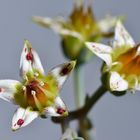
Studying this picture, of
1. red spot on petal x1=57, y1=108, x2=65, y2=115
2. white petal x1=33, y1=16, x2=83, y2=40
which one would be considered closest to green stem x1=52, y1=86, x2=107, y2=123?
red spot on petal x1=57, y1=108, x2=65, y2=115

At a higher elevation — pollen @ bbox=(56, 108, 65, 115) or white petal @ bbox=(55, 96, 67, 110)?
white petal @ bbox=(55, 96, 67, 110)

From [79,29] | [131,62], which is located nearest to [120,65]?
[131,62]

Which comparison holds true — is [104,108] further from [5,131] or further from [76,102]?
[76,102]

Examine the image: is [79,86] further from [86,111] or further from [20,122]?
[20,122]

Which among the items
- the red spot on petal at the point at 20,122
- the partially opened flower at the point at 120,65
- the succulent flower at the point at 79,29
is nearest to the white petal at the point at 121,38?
the partially opened flower at the point at 120,65

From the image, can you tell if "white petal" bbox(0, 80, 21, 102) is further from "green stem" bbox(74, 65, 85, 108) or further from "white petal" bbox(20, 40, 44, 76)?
"green stem" bbox(74, 65, 85, 108)

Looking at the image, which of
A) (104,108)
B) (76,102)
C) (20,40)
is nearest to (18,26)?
(20,40)
